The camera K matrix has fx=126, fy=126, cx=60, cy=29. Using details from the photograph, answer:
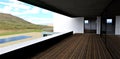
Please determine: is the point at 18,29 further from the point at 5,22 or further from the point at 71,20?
the point at 71,20

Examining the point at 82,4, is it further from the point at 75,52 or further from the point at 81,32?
the point at 81,32

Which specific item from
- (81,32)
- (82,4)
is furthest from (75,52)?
(81,32)

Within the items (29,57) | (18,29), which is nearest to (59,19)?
(18,29)

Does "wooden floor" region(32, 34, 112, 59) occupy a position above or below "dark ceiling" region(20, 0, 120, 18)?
below

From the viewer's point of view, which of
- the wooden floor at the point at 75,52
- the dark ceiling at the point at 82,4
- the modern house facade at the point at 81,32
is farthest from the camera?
the dark ceiling at the point at 82,4

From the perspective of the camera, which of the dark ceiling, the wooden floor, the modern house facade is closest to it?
the wooden floor

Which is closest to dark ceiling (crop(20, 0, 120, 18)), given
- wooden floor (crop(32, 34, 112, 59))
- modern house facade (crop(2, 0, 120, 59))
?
modern house facade (crop(2, 0, 120, 59))

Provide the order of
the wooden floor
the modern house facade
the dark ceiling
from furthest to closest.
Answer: the dark ceiling < the modern house facade < the wooden floor

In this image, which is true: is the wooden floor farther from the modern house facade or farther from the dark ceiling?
the dark ceiling

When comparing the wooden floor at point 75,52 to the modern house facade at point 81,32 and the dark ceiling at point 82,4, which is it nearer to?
the modern house facade at point 81,32

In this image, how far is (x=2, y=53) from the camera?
3.00 meters

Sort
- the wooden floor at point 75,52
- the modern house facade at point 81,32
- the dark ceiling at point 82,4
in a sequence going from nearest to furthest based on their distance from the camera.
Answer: the wooden floor at point 75,52 → the modern house facade at point 81,32 → the dark ceiling at point 82,4

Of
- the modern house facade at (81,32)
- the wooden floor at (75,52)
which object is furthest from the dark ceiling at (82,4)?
the wooden floor at (75,52)

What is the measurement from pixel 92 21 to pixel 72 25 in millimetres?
6224
